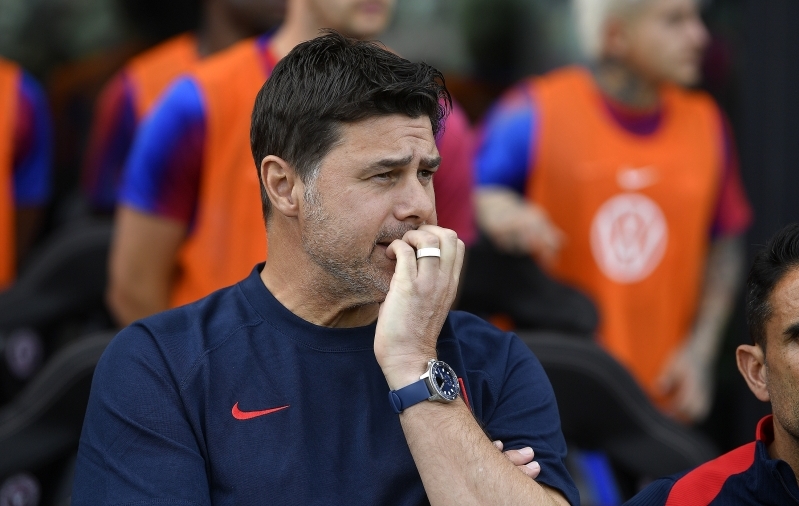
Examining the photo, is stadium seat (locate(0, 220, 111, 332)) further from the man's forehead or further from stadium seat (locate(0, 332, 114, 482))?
the man's forehead

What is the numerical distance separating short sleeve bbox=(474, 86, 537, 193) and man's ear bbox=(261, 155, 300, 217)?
1.81 m

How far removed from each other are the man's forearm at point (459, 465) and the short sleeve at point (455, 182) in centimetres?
120

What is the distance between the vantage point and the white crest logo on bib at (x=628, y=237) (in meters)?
4.16

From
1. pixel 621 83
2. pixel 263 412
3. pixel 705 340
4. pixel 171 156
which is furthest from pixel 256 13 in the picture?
pixel 263 412

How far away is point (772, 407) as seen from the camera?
2143 millimetres

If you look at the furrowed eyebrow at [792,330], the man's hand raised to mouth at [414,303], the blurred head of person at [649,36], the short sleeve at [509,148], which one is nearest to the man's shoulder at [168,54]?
the short sleeve at [509,148]

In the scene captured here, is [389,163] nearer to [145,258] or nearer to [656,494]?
[656,494]

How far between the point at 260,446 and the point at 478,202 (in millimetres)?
1987

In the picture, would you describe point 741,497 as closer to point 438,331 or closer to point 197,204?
point 438,331

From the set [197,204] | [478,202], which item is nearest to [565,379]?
[478,202]

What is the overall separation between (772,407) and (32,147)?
10.0ft

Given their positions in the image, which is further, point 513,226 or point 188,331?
point 513,226

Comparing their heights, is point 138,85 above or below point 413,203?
above

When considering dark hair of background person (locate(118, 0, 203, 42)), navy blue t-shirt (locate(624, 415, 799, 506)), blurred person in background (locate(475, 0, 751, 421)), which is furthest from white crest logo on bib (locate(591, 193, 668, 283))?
navy blue t-shirt (locate(624, 415, 799, 506))
